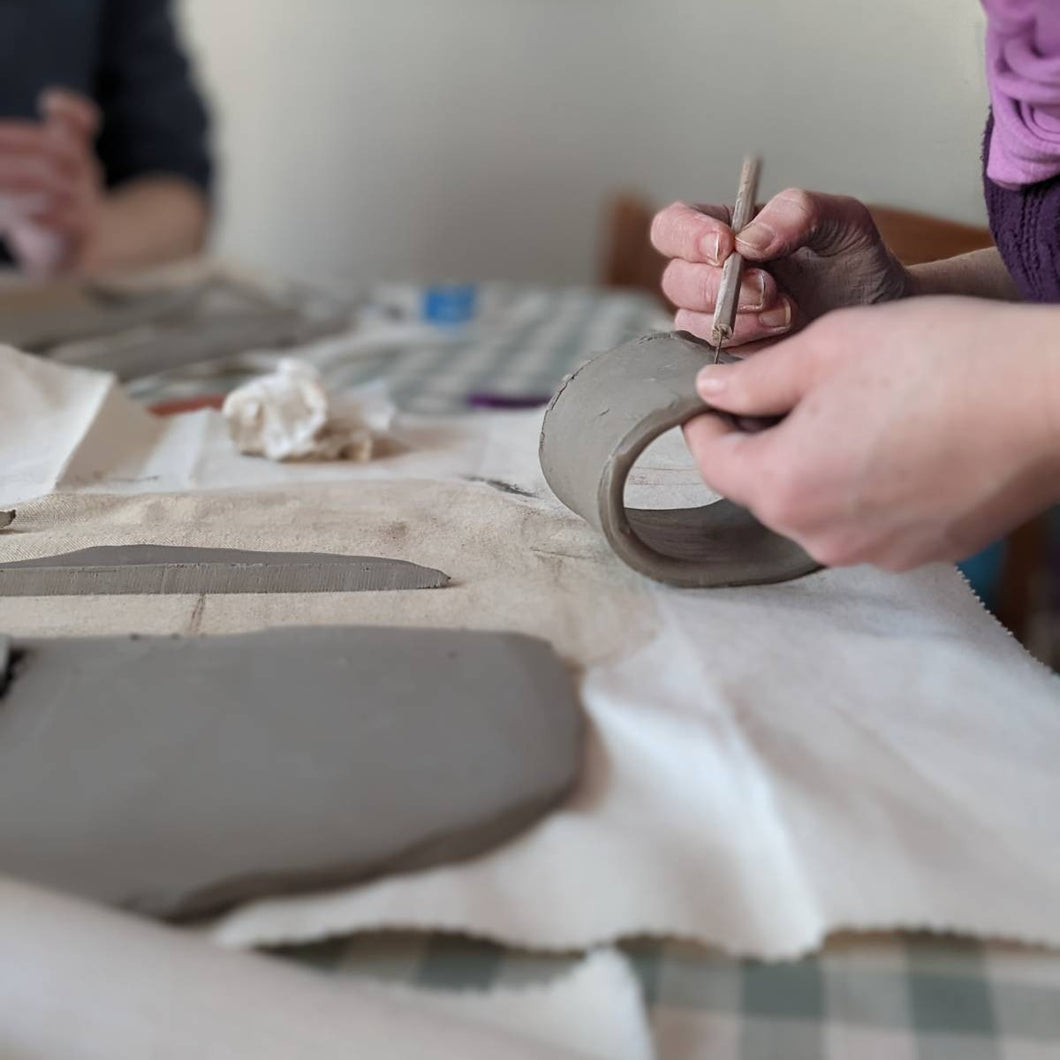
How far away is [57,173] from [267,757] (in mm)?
1622

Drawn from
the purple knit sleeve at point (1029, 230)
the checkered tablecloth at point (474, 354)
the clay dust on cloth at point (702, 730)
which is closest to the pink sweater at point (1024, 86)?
the purple knit sleeve at point (1029, 230)

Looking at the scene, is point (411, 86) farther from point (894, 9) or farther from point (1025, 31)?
point (1025, 31)

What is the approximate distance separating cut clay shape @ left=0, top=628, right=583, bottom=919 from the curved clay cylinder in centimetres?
11

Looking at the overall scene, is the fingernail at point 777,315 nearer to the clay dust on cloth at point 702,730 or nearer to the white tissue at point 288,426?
the clay dust on cloth at point 702,730

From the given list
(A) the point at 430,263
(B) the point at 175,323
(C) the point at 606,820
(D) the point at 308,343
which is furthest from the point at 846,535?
(A) the point at 430,263

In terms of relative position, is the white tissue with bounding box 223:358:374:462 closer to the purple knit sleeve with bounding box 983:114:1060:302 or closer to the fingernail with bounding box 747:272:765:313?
Answer: the fingernail with bounding box 747:272:765:313

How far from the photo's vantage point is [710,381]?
24.3 inches

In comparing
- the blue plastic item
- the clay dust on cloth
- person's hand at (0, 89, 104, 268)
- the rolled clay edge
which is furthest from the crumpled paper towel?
person's hand at (0, 89, 104, 268)

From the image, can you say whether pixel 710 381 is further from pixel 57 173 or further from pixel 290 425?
pixel 57 173

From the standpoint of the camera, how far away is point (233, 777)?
0.49 m

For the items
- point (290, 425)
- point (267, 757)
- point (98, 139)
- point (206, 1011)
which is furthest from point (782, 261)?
point (98, 139)

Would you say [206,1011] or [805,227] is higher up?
[805,227]

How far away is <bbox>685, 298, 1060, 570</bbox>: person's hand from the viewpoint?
52 cm

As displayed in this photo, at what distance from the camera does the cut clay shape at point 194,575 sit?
2.23 feet
